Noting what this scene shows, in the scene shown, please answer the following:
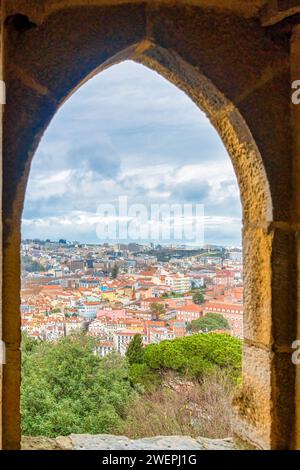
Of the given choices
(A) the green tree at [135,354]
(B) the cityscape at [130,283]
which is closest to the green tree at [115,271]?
(B) the cityscape at [130,283]

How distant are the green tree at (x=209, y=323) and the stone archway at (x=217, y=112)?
1.91 meters

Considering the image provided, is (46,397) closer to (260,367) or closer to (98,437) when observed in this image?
(98,437)

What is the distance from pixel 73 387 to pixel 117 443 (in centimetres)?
393

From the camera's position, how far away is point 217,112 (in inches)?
46.0

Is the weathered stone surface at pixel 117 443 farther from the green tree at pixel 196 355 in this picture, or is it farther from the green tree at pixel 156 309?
the green tree at pixel 196 355

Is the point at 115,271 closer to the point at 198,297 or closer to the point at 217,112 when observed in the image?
the point at 198,297

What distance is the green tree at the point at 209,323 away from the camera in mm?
3101

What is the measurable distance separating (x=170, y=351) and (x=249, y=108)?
4177mm

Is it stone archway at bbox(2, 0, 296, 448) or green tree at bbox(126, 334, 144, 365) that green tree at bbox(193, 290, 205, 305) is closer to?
stone archway at bbox(2, 0, 296, 448)

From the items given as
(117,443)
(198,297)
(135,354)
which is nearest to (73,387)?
(135,354)

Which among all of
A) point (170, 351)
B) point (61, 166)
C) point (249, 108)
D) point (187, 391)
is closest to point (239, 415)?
point (249, 108)

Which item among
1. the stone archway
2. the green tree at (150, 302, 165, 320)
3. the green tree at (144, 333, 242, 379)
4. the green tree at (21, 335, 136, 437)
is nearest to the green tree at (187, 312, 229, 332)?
the green tree at (150, 302, 165, 320)

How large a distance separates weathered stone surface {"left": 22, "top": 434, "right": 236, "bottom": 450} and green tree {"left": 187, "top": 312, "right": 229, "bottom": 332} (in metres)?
1.78

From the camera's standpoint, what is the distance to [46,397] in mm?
4668
